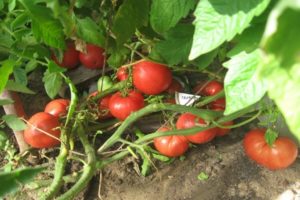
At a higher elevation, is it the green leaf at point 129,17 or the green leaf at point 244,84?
the green leaf at point 244,84

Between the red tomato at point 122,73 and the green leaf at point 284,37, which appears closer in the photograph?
the green leaf at point 284,37

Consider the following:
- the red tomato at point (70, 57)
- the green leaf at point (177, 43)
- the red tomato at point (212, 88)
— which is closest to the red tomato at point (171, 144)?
the red tomato at point (212, 88)

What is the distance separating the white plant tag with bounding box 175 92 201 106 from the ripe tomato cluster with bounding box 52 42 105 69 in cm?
26

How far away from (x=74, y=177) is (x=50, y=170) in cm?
12

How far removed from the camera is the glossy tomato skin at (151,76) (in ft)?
3.41

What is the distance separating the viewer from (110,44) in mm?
960

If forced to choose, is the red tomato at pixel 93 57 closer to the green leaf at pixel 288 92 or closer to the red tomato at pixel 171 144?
the red tomato at pixel 171 144

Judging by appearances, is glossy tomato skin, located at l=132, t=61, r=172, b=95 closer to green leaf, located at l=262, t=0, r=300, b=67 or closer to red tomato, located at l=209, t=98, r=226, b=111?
red tomato, located at l=209, t=98, r=226, b=111

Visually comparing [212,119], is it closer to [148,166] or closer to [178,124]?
[178,124]

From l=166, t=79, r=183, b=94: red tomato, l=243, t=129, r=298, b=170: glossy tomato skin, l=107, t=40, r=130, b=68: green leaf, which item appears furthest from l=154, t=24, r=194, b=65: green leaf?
l=243, t=129, r=298, b=170: glossy tomato skin

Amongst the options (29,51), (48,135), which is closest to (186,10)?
(29,51)

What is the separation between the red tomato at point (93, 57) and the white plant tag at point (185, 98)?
0.84ft

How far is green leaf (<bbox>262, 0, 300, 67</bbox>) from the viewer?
0.58ft

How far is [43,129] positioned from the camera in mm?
1033
